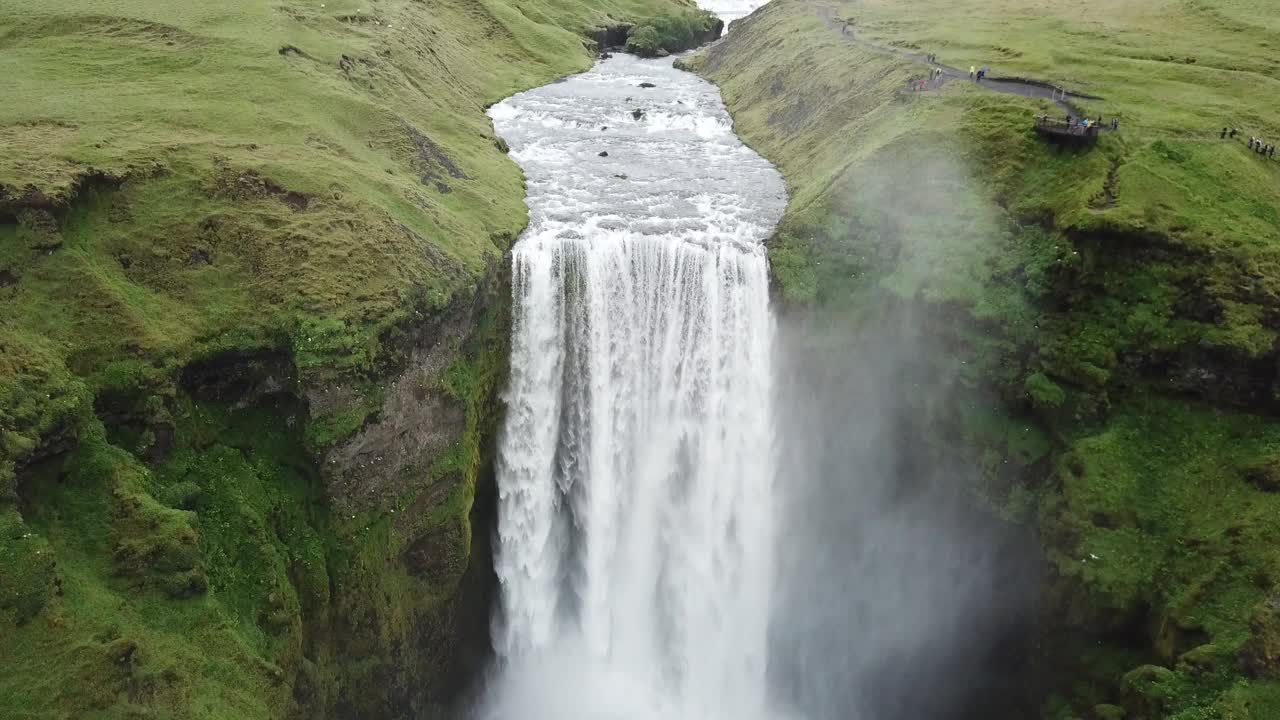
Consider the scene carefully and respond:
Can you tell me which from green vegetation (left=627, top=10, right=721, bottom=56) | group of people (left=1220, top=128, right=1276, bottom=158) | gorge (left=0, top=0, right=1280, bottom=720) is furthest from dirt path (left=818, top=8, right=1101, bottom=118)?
green vegetation (left=627, top=10, right=721, bottom=56)

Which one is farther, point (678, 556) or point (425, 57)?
point (425, 57)

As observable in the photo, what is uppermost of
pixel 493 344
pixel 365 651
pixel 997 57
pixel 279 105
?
pixel 997 57

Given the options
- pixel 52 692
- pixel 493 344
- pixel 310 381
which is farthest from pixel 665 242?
pixel 52 692

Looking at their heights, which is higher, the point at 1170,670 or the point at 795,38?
the point at 795,38

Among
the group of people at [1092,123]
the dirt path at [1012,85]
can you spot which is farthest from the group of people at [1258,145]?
the dirt path at [1012,85]

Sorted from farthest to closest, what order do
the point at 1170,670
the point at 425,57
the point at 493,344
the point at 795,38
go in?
the point at 795,38, the point at 425,57, the point at 493,344, the point at 1170,670

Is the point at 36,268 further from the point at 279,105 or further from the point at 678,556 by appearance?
the point at 678,556

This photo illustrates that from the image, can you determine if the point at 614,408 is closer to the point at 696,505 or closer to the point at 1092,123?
the point at 696,505
